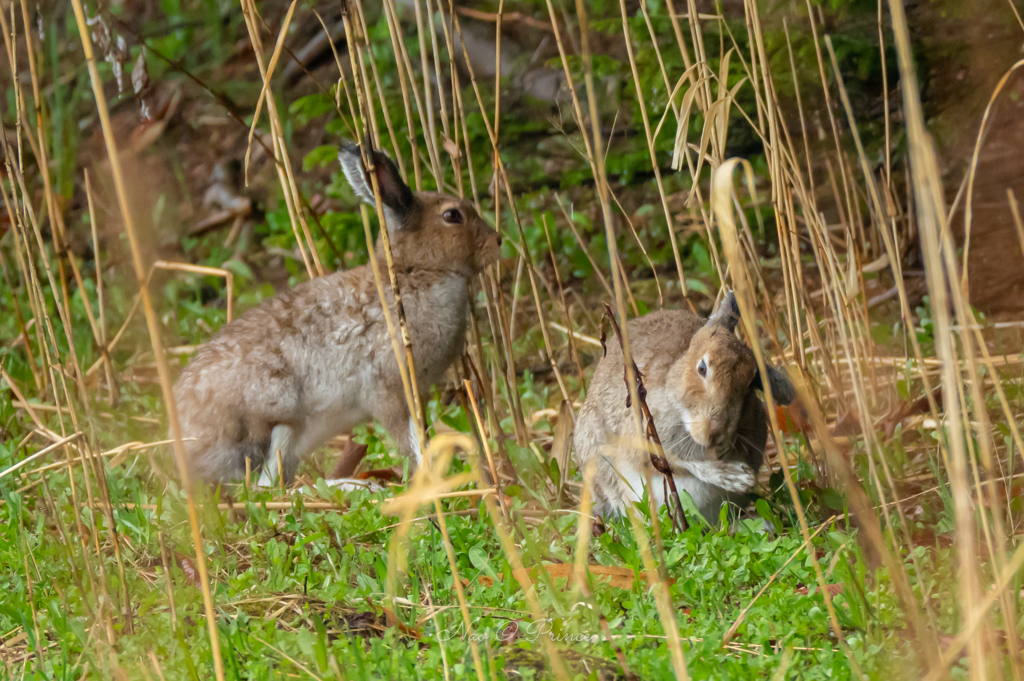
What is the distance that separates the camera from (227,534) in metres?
3.53

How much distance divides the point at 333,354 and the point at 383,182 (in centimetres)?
83

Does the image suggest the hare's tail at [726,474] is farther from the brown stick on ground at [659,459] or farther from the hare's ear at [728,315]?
the hare's ear at [728,315]

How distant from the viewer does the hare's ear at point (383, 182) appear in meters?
3.86

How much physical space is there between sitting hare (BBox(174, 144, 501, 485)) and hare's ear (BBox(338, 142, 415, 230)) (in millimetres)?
10

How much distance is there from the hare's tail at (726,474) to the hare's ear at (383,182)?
154 cm

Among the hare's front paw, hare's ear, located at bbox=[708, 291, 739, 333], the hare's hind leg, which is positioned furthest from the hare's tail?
the hare's hind leg

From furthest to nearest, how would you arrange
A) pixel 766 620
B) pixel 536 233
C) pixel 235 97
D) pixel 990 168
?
pixel 235 97 < pixel 536 233 < pixel 990 168 < pixel 766 620

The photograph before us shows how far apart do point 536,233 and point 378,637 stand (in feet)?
14.6

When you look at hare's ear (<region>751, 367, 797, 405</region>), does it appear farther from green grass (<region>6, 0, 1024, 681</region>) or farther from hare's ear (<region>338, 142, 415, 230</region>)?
hare's ear (<region>338, 142, 415, 230</region>)

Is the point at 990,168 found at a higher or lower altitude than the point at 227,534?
higher

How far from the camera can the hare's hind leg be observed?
424cm

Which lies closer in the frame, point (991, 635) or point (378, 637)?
point (991, 635)

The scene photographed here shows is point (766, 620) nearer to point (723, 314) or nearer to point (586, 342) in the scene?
point (723, 314)

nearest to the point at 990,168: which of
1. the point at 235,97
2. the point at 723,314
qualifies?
the point at 723,314
